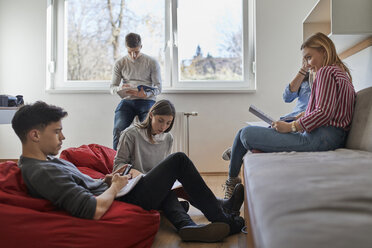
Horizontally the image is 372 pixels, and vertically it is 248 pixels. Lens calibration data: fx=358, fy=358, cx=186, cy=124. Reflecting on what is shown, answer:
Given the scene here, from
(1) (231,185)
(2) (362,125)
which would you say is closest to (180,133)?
(1) (231,185)

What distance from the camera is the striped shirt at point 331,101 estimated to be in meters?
1.59

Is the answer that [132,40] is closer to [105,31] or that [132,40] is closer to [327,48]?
[105,31]

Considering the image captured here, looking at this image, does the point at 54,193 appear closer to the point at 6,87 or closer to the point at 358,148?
the point at 358,148

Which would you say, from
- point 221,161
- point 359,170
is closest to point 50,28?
point 221,161

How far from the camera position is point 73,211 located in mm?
1223

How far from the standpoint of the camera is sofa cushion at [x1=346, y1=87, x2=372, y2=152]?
5.04 feet

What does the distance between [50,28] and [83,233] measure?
3.14 meters

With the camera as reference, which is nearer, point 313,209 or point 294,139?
point 313,209

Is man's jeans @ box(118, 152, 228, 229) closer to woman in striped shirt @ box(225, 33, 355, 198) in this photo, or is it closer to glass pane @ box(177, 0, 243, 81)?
woman in striped shirt @ box(225, 33, 355, 198)

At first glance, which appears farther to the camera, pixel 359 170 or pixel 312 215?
pixel 359 170

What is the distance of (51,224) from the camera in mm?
1186

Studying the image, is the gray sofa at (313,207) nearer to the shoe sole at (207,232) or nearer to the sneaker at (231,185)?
the shoe sole at (207,232)

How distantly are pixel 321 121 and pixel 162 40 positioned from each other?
2482mm

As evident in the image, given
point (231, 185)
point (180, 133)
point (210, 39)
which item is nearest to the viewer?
point (231, 185)
